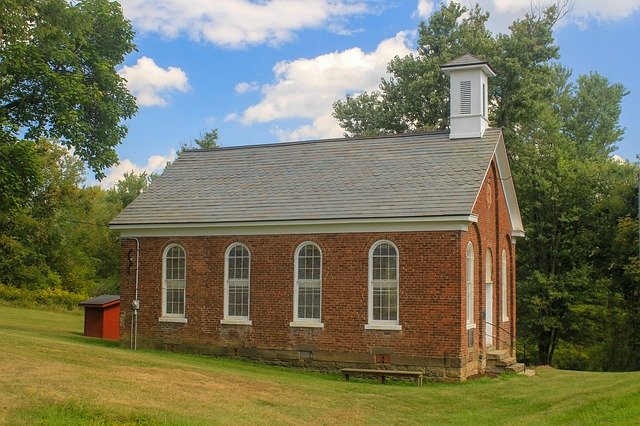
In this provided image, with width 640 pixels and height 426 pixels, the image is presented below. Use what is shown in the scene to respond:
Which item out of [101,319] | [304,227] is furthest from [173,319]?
[101,319]

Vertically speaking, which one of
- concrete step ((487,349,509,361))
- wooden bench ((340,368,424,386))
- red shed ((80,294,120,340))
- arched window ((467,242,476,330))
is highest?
arched window ((467,242,476,330))

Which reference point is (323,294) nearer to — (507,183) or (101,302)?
(507,183)

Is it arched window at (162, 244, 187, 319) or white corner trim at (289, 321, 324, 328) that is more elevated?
arched window at (162, 244, 187, 319)

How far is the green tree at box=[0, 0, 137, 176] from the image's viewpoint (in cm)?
2992

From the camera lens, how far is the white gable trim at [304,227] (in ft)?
70.8

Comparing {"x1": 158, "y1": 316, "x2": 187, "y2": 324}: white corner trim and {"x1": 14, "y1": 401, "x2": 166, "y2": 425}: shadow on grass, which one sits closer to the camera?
{"x1": 14, "y1": 401, "x2": 166, "y2": 425}: shadow on grass

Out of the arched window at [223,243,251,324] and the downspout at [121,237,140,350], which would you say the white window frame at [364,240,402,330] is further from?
the downspout at [121,237,140,350]

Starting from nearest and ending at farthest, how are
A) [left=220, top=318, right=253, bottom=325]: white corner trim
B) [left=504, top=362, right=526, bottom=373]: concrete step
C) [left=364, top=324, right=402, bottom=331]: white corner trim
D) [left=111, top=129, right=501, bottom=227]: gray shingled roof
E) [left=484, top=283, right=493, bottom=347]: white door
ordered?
[left=364, top=324, right=402, bottom=331]: white corner trim → [left=111, top=129, right=501, bottom=227]: gray shingled roof → [left=504, top=362, right=526, bottom=373]: concrete step → [left=220, top=318, right=253, bottom=325]: white corner trim → [left=484, top=283, right=493, bottom=347]: white door

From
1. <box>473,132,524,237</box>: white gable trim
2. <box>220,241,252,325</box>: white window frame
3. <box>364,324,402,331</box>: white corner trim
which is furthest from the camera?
<box>473,132,524,237</box>: white gable trim

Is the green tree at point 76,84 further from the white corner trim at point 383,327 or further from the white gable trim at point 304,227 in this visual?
the white corner trim at point 383,327

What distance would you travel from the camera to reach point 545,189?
36.9 meters

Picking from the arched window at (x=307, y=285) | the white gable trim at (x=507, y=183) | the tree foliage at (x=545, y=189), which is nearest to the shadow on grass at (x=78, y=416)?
the arched window at (x=307, y=285)

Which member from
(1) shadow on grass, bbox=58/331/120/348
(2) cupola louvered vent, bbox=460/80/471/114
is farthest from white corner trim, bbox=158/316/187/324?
(2) cupola louvered vent, bbox=460/80/471/114

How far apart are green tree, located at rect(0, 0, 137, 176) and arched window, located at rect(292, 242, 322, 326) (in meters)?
10.7
